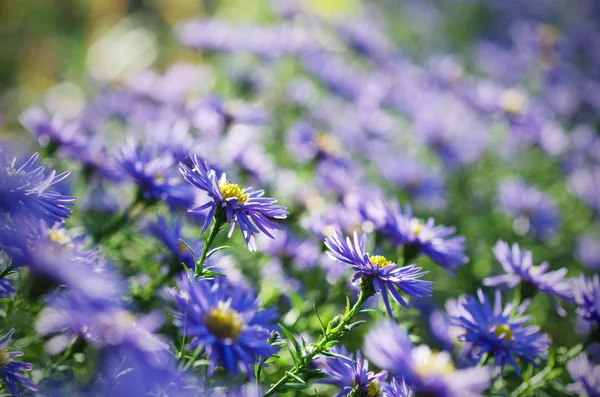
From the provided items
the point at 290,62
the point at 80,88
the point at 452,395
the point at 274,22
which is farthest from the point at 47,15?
the point at 452,395

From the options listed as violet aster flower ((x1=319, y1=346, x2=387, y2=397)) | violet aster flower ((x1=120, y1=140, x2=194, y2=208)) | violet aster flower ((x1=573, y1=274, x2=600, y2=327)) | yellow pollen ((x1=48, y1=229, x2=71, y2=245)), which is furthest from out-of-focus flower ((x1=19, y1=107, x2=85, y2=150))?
violet aster flower ((x1=573, y1=274, x2=600, y2=327))

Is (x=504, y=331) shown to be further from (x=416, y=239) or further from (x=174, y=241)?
(x=174, y=241)

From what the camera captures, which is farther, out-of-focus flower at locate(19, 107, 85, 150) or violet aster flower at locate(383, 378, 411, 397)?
out-of-focus flower at locate(19, 107, 85, 150)

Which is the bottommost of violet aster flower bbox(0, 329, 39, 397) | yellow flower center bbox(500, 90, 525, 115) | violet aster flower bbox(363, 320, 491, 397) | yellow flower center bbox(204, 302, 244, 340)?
yellow flower center bbox(500, 90, 525, 115)

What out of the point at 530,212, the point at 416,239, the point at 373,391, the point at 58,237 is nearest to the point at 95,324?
the point at 58,237

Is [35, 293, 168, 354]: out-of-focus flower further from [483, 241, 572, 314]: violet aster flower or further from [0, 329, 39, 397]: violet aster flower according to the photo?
[483, 241, 572, 314]: violet aster flower

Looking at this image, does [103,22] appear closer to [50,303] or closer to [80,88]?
[80,88]
